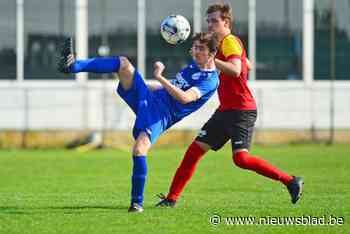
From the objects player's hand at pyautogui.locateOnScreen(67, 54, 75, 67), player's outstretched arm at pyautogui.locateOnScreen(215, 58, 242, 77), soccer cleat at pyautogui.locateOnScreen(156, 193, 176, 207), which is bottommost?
soccer cleat at pyautogui.locateOnScreen(156, 193, 176, 207)

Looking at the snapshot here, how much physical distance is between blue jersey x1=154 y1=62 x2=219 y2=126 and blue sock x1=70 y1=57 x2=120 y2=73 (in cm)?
Result: 67

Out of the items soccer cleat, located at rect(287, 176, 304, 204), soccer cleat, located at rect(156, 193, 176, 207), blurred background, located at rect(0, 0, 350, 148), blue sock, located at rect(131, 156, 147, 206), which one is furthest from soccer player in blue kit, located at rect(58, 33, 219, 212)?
blurred background, located at rect(0, 0, 350, 148)

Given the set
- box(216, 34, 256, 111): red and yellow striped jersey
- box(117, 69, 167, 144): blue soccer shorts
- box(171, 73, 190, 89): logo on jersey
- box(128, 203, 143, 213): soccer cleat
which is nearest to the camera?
box(128, 203, 143, 213): soccer cleat

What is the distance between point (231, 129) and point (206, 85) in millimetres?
588

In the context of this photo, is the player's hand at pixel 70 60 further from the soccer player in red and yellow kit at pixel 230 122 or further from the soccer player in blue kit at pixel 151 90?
the soccer player in red and yellow kit at pixel 230 122

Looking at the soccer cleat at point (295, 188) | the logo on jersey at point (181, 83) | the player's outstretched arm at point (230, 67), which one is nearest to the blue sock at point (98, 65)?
the logo on jersey at point (181, 83)

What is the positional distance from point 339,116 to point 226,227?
20009 mm

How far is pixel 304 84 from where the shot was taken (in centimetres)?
2991

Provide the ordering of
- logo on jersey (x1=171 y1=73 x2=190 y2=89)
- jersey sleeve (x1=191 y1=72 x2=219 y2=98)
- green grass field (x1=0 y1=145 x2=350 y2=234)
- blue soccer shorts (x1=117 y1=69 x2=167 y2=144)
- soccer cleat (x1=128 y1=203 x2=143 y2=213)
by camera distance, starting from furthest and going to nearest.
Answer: logo on jersey (x1=171 y1=73 x2=190 y2=89) < jersey sleeve (x1=191 y1=72 x2=219 y2=98) < blue soccer shorts (x1=117 y1=69 x2=167 y2=144) < soccer cleat (x1=128 y1=203 x2=143 y2=213) < green grass field (x1=0 y1=145 x2=350 y2=234)

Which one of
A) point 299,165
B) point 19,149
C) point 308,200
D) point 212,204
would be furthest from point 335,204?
point 19,149

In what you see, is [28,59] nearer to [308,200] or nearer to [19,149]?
[19,149]

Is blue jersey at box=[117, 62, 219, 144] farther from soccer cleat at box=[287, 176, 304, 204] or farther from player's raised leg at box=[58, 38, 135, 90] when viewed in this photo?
soccer cleat at box=[287, 176, 304, 204]

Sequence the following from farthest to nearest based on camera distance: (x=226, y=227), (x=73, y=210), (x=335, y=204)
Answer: (x=335, y=204) < (x=73, y=210) < (x=226, y=227)

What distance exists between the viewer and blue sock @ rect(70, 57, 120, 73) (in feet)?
→ 35.6
